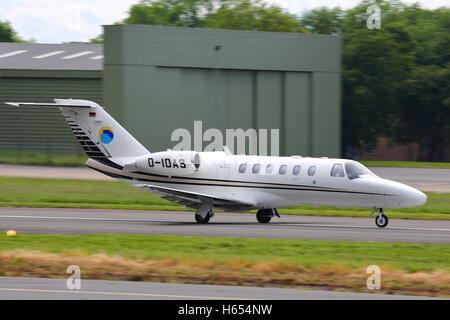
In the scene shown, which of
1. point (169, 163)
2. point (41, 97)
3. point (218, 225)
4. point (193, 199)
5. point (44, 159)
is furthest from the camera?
point (41, 97)

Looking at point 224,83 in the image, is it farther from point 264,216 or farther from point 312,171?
point 312,171

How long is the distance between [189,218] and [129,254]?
35.8ft

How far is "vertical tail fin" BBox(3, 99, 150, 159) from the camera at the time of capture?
28438 millimetres

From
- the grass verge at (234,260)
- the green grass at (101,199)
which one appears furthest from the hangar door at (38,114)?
the grass verge at (234,260)

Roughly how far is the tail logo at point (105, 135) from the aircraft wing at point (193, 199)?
87.1 inches

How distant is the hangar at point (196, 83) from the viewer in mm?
52344

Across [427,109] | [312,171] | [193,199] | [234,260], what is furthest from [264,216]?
[427,109]

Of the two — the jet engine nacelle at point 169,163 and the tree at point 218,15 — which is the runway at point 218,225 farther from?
the tree at point 218,15

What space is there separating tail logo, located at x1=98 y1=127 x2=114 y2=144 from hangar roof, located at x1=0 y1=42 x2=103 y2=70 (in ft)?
108

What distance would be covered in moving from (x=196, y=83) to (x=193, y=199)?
1110 inches

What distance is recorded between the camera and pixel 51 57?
65312 millimetres

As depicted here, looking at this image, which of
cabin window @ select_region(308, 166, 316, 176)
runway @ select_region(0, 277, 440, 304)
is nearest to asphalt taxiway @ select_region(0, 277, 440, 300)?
runway @ select_region(0, 277, 440, 304)

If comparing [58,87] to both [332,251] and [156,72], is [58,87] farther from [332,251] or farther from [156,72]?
[332,251]

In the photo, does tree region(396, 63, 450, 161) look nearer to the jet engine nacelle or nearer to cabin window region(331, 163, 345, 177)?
cabin window region(331, 163, 345, 177)
